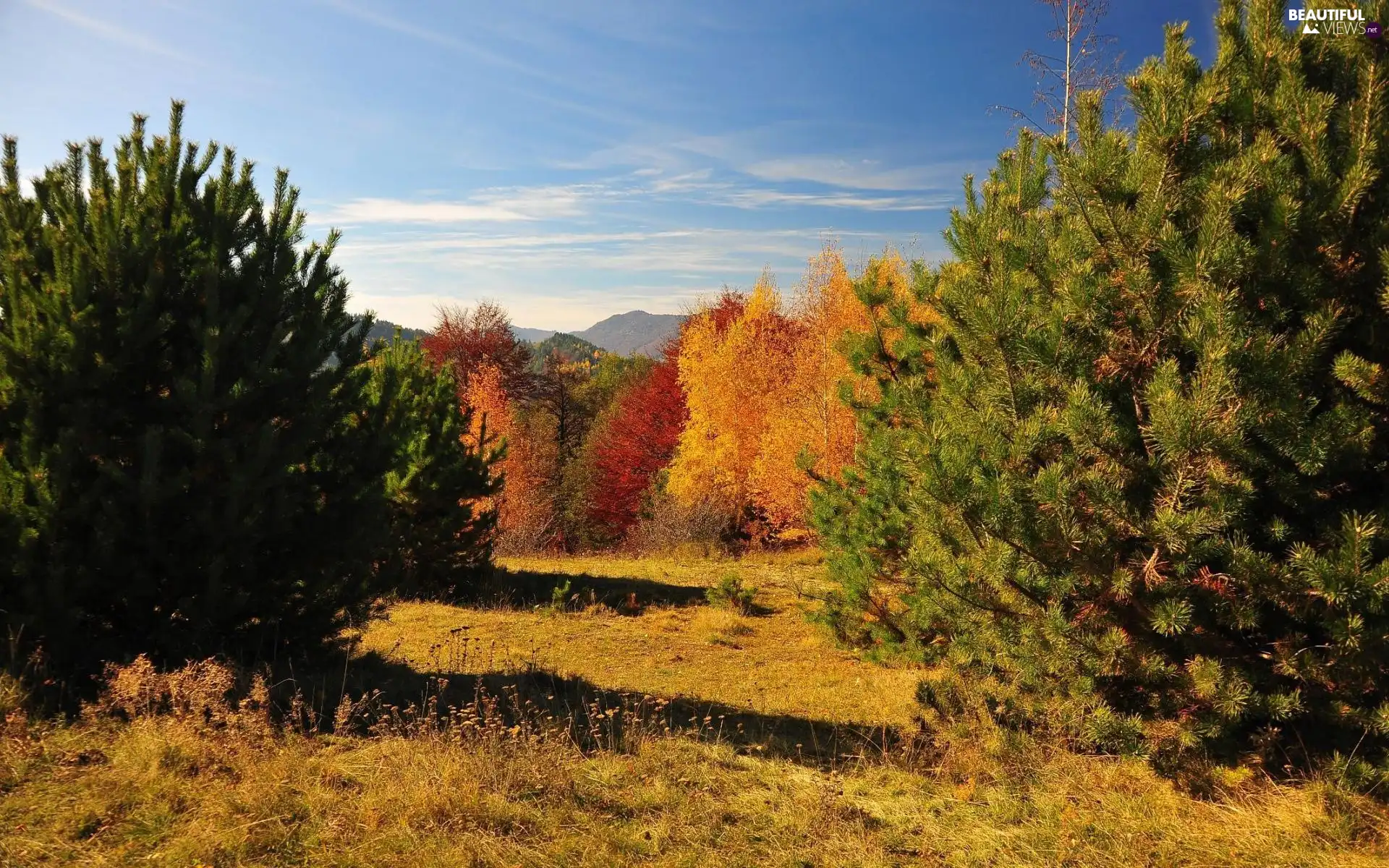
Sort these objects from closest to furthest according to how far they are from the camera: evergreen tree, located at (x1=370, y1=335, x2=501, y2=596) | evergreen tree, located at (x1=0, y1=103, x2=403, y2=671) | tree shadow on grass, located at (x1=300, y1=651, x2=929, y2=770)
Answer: evergreen tree, located at (x1=0, y1=103, x2=403, y2=671) → tree shadow on grass, located at (x1=300, y1=651, x2=929, y2=770) → evergreen tree, located at (x1=370, y1=335, x2=501, y2=596)

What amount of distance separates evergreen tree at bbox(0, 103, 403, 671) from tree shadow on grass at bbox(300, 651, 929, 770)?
86 centimetres

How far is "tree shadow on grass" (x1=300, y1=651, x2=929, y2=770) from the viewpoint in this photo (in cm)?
550

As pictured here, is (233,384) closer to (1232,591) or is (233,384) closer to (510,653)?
(510,653)

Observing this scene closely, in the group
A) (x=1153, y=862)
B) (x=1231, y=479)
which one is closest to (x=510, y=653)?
(x=1153, y=862)

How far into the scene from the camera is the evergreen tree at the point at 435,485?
481 inches

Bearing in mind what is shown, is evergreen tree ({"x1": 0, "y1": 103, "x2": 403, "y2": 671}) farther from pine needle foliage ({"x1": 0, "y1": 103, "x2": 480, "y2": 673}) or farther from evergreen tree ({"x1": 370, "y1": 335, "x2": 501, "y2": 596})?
evergreen tree ({"x1": 370, "y1": 335, "x2": 501, "y2": 596})

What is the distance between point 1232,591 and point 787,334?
23.8 m

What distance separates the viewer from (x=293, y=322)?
5.64m

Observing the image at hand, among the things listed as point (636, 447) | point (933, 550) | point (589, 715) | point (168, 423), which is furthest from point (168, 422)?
point (636, 447)

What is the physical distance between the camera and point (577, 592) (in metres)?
14.1

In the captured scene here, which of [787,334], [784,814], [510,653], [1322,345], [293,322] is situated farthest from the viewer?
[787,334]

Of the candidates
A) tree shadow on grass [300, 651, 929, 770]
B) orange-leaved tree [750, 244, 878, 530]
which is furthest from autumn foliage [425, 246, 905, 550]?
tree shadow on grass [300, 651, 929, 770]

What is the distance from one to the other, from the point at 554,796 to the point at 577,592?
10.0m

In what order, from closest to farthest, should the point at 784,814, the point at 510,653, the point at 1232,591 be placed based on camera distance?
the point at 1232,591, the point at 784,814, the point at 510,653
